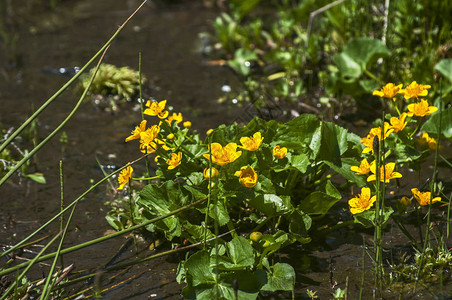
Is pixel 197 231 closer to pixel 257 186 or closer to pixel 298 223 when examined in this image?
pixel 257 186

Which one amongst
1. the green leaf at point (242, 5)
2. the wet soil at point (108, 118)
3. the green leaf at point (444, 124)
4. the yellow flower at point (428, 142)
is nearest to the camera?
the wet soil at point (108, 118)

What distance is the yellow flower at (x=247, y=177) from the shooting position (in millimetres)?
2053

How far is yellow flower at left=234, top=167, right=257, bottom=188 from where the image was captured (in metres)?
2.05

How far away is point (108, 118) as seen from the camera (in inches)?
153

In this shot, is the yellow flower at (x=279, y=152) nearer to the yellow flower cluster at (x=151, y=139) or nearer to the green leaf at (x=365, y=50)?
the yellow flower cluster at (x=151, y=139)

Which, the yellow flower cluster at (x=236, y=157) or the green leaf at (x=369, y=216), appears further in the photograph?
the green leaf at (x=369, y=216)

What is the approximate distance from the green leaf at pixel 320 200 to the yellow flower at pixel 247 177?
30cm

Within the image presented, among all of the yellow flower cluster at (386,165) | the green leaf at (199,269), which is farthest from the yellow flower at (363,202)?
the green leaf at (199,269)

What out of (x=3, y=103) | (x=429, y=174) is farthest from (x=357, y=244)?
(x=3, y=103)

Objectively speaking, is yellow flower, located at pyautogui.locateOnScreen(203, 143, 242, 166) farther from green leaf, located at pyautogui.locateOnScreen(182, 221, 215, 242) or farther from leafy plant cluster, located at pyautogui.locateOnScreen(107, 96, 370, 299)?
green leaf, located at pyautogui.locateOnScreen(182, 221, 215, 242)

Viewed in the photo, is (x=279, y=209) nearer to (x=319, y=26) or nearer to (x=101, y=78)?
(x=101, y=78)

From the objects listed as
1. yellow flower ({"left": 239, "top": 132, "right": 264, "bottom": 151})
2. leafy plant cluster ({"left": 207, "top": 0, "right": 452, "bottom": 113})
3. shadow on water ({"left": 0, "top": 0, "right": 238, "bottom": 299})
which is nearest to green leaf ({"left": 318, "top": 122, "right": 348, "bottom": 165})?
yellow flower ({"left": 239, "top": 132, "right": 264, "bottom": 151})

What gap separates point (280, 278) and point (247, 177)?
0.39 metres

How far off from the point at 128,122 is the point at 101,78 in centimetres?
56
